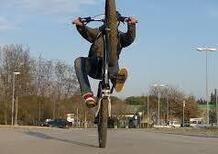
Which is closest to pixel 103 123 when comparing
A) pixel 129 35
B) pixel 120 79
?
pixel 120 79

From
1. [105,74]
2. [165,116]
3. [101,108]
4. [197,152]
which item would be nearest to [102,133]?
[101,108]

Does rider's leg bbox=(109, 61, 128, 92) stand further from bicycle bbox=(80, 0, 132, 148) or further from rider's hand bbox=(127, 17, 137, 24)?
rider's hand bbox=(127, 17, 137, 24)

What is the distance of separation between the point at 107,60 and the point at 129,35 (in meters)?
0.78

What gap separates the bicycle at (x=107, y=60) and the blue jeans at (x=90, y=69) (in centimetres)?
16

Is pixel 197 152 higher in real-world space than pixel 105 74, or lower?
lower

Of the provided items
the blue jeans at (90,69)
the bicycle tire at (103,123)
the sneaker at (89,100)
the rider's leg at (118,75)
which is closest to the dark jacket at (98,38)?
the blue jeans at (90,69)

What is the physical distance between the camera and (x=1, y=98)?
79.4m

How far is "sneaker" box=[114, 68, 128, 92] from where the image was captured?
11.8m

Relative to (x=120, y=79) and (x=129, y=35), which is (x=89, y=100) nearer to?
(x=120, y=79)

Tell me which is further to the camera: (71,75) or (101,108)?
(71,75)

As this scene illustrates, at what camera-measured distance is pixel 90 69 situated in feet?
39.5

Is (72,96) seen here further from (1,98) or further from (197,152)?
(197,152)

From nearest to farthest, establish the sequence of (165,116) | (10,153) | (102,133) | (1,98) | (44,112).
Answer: (10,153)
(102,133)
(1,98)
(44,112)
(165,116)

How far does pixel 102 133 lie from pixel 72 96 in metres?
73.1
